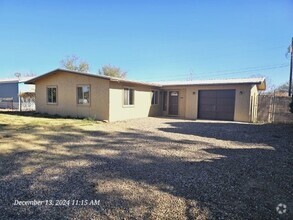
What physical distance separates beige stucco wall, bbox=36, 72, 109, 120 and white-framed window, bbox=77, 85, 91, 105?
201mm

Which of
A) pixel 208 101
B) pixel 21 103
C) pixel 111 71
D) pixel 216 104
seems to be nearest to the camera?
pixel 216 104

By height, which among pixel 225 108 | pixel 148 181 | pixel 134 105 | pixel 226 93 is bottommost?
pixel 148 181

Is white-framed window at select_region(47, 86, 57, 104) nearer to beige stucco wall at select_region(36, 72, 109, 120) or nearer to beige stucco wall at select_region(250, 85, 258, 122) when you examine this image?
beige stucco wall at select_region(36, 72, 109, 120)

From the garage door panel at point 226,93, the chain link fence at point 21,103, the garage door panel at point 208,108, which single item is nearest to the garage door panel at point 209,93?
the garage door panel at point 226,93

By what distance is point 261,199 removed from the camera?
297cm

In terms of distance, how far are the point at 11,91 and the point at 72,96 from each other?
1259 cm

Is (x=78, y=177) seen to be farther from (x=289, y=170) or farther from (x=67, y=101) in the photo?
(x=67, y=101)

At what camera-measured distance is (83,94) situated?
13133 mm

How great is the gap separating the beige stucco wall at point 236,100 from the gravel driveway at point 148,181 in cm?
754

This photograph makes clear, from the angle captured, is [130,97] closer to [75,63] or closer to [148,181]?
[148,181]

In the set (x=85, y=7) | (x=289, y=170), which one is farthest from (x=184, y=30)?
(x=289, y=170)

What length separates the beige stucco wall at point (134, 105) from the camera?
39.8ft

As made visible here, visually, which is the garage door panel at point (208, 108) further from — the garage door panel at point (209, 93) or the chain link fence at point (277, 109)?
Answer: the chain link fence at point (277, 109)

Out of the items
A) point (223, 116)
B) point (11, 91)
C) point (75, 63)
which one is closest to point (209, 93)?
point (223, 116)
